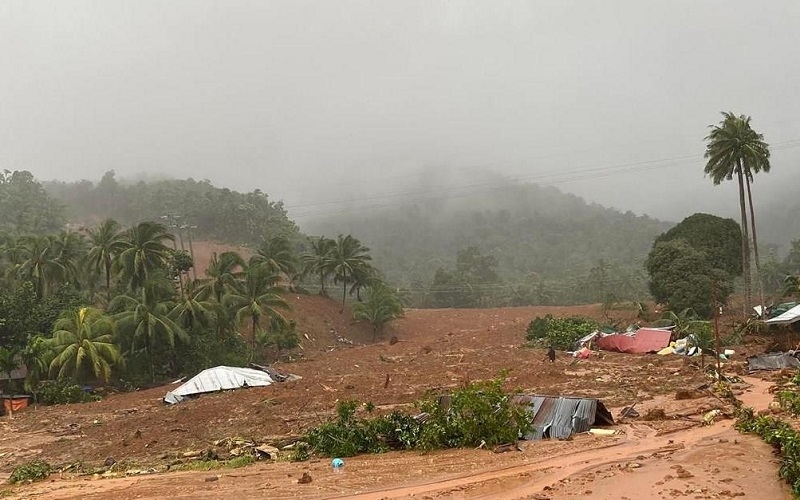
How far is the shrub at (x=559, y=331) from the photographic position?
32.8 m

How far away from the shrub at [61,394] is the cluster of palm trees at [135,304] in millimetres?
738

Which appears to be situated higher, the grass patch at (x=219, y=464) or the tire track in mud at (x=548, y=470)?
the tire track in mud at (x=548, y=470)

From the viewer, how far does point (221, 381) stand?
2547cm

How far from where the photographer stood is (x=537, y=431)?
13.4 metres

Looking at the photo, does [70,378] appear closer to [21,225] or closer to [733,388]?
[733,388]

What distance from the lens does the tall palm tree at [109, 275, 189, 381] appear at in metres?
30.9

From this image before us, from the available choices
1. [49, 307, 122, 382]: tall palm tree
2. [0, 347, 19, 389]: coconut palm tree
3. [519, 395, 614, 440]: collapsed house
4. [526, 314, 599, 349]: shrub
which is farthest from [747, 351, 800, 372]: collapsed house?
[0, 347, 19, 389]: coconut palm tree

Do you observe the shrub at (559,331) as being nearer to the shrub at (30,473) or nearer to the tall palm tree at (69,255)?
the shrub at (30,473)

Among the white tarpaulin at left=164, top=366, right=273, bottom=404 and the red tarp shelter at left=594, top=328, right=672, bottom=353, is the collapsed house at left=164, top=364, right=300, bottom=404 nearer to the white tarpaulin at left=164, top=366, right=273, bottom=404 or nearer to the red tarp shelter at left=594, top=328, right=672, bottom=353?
the white tarpaulin at left=164, top=366, right=273, bottom=404

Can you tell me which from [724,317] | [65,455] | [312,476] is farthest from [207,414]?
[724,317]

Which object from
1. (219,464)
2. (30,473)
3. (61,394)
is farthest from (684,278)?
(61,394)

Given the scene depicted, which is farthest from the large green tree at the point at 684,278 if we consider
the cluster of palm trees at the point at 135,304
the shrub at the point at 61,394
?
the shrub at the point at 61,394

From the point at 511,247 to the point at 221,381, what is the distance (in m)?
108

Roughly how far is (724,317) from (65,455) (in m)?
38.0
